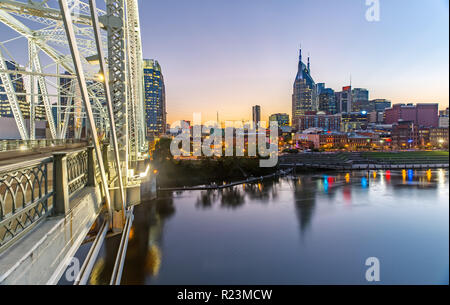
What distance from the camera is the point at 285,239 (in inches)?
794

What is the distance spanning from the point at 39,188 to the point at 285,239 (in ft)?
66.1

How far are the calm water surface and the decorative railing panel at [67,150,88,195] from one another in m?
4.11

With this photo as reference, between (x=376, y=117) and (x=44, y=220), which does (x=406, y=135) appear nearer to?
(x=44, y=220)

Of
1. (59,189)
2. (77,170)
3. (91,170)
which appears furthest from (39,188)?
(91,170)

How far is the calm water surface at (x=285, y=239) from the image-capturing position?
14969mm

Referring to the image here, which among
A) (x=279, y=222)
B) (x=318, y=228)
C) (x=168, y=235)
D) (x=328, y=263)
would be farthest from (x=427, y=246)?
(x=168, y=235)

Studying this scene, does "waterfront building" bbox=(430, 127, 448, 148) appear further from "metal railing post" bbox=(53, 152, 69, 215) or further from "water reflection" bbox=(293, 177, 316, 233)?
"metal railing post" bbox=(53, 152, 69, 215)

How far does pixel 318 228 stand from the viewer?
74.4 feet

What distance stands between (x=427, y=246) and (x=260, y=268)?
1451cm

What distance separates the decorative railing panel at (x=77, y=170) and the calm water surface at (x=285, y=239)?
4106 mm

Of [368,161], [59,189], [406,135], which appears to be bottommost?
[368,161]

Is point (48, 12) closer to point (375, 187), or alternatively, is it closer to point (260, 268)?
point (260, 268)
